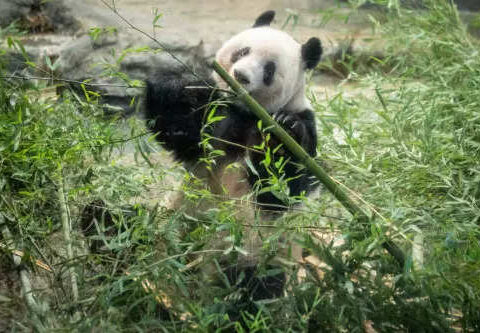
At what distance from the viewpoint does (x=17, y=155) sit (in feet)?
6.74

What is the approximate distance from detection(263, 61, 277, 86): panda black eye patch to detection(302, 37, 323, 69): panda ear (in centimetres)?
23

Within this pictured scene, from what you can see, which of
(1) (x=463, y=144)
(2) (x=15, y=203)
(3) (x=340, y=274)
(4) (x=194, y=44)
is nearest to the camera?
(3) (x=340, y=274)

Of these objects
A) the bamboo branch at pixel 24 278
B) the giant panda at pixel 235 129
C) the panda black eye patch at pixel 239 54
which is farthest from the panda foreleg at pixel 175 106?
the bamboo branch at pixel 24 278

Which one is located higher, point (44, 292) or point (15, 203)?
point (15, 203)

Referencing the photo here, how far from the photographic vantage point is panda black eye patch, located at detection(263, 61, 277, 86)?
8.83 ft

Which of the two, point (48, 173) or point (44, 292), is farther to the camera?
point (48, 173)

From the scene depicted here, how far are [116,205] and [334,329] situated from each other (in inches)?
35.4

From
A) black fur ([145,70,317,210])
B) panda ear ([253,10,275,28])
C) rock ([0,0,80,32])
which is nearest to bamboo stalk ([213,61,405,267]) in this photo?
black fur ([145,70,317,210])

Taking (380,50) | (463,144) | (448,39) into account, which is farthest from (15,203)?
(380,50)

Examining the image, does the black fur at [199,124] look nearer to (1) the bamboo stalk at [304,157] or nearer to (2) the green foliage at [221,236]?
(2) the green foliage at [221,236]

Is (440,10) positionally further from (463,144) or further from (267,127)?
(267,127)

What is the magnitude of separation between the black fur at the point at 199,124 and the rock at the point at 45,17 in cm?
325

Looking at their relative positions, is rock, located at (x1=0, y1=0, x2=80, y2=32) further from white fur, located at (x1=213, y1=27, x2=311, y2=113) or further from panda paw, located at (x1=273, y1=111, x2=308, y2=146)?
panda paw, located at (x1=273, y1=111, x2=308, y2=146)

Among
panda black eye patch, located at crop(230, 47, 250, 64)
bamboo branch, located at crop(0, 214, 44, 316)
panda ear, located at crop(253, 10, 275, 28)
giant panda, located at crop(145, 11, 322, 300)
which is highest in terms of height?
panda ear, located at crop(253, 10, 275, 28)
